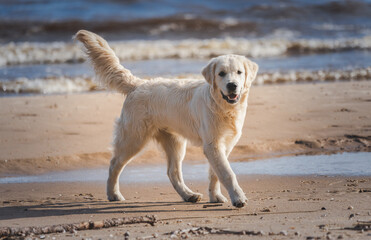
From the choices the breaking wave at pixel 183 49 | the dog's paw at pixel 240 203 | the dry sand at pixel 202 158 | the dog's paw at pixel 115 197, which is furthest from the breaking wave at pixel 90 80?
the dog's paw at pixel 240 203

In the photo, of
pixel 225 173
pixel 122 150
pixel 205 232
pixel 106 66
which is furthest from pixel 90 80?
pixel 205 232

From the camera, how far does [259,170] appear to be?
24.2 ft

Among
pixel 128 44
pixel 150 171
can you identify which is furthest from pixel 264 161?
pixel 128 44

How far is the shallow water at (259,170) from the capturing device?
280 inches

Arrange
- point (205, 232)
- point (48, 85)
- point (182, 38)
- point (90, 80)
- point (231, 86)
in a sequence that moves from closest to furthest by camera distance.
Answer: point (205, 232)
point (231, 86)
point (48, 85)
point (90, 80)
point (182, 38)

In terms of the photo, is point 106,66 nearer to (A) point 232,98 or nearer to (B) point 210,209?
(A) point 232,98

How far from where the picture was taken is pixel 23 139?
878 cm

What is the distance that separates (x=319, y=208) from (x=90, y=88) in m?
9.57

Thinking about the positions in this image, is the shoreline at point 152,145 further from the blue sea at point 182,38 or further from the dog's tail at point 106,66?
the blue sea at point 182,38

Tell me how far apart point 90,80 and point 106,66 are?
8.00 meters

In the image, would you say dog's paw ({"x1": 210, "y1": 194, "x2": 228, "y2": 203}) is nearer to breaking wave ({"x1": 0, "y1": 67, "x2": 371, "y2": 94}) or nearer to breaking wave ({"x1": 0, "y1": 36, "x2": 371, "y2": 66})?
breaking wave ({"x1": 0, "y1": 67, "x2": 371, "y2": 94})

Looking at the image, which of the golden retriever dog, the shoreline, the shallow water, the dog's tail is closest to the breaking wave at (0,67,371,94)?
the shoreline

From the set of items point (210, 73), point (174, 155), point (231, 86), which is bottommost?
point (174, 155)

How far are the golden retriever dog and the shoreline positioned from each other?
1.35 ft
